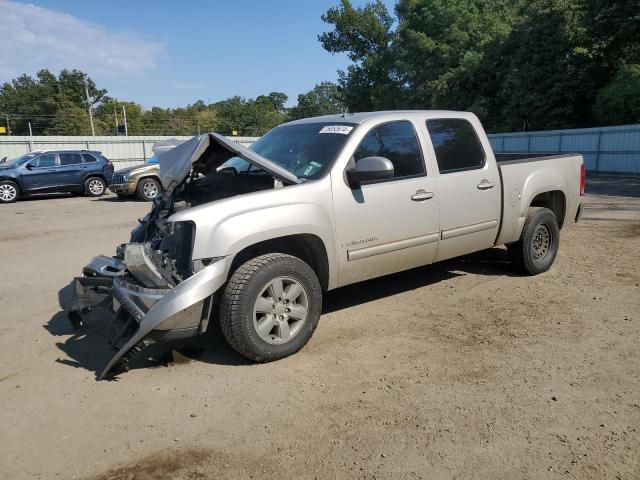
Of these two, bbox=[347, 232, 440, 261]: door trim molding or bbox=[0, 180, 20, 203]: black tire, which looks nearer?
bbox=[347, 232, 440, 261]: door trim molding

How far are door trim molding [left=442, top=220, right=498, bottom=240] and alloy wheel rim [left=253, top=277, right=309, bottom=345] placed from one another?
5.80 ft

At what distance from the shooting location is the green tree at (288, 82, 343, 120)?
8374cm

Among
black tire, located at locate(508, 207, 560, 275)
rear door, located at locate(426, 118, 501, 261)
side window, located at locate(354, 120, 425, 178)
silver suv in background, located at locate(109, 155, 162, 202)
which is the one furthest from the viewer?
silver suv in background, located at locate(109, 155, 162, 202)

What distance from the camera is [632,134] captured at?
20.3 m

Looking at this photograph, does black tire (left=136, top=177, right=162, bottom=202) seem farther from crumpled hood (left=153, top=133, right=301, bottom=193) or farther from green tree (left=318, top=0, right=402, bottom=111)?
green tree (left=318, top=0, right=402, bottom=111)

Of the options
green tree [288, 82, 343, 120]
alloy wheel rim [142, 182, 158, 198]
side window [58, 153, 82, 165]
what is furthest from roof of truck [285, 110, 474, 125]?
green tree [288, 82, 343, 120]

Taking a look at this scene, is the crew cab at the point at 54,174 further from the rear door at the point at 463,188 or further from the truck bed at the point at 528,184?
the truck bed at the point at 528,184

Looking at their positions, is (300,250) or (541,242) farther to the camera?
(541,242)

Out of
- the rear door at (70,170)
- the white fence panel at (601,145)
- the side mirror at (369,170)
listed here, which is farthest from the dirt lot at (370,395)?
the white fence panel at (601,145)

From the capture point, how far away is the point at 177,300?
3.35 metres

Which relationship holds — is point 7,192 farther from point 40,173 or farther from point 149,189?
point 149,189

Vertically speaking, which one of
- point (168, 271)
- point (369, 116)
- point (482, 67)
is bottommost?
point (168, 271)

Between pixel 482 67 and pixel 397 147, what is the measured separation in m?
Result: 33.3

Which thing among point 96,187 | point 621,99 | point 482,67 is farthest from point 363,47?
point 96,187
